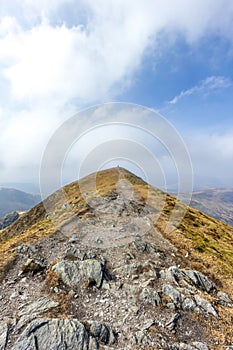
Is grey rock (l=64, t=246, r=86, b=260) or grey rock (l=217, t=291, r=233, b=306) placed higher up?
grey rock (l=64, t=246, r=86, b=260)

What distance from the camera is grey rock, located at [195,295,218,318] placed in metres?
18.0

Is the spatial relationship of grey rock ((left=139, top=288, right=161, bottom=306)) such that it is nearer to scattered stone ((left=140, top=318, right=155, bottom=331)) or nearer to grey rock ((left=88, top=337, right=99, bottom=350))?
scattered stone ((left=140, top=318, right=155, bottom=331))

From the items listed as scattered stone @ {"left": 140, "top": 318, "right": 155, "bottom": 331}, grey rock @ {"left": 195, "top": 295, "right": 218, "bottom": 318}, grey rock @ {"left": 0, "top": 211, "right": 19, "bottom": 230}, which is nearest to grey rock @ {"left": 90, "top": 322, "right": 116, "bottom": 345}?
scattered stone @ {"left": 140, "top": 318, "right": 155, "bottom": 331}

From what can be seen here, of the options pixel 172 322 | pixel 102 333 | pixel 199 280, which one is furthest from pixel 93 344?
pixel 199 280

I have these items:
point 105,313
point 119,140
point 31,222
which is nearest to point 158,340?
point 105,313

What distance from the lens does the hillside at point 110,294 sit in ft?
46.1

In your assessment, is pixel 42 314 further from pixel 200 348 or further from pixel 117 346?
pixel 200 348

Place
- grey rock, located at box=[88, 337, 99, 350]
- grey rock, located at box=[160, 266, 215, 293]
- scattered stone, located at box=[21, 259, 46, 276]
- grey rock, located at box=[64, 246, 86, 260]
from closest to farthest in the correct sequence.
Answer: grey rock, located at box=[88, 337, 99, 350]
scattered stone, located at box=[21, 259, 46, 276]
grey rock, located at box=[160, 266, 215, 293]
grey rock, located at box=[64, 246, 86, 260]

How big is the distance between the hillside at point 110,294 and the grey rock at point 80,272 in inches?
3.5

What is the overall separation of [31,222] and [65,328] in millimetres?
50783

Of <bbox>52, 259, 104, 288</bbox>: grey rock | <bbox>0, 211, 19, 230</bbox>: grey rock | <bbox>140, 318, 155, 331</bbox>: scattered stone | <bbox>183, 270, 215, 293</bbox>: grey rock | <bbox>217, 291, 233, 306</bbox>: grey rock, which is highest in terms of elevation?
<bbox>52, 259, 104, 288</bbox>: grey rock

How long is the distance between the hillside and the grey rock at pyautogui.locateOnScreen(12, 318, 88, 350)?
5cm

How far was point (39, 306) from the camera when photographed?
1606 centimetres

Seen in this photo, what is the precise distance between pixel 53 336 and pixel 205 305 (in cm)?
1276
